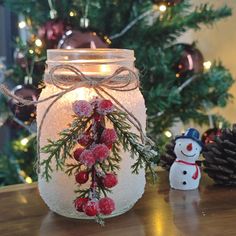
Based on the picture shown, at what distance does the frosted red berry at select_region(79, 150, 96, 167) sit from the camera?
472mm

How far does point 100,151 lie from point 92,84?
2.9 inches

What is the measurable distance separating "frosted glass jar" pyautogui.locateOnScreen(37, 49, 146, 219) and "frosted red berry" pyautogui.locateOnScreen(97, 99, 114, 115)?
0.03 meters

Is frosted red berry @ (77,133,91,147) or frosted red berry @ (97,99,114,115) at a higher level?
frosted red berry @ (97,99,114,115)

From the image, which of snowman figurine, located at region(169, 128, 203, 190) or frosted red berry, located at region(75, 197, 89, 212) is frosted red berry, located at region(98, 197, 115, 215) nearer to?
frosted red berry, located at region(75, 197, 89, 212)

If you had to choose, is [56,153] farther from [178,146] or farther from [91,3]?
[91,3]

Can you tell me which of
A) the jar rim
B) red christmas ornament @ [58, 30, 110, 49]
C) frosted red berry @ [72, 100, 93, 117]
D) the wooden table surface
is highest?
red christmas ornament @ [58, 30, 110, 49]

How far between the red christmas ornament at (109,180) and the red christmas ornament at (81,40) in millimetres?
471

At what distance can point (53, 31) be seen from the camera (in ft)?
3.26

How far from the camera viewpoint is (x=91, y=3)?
3.51 feet

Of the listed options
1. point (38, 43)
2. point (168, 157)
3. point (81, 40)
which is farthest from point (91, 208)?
point (38, 43)

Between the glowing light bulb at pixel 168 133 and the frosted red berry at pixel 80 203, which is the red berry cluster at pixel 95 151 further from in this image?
the glowing light bulb at pixel 168 133

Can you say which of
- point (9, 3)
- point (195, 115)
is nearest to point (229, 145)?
point (195, 115)

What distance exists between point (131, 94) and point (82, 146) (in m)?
0.09

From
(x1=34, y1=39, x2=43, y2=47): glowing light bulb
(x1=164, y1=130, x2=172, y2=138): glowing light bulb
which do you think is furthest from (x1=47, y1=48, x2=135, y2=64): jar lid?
(x1=164, y1=130, x2=172, y2=138): glowing light bulb
